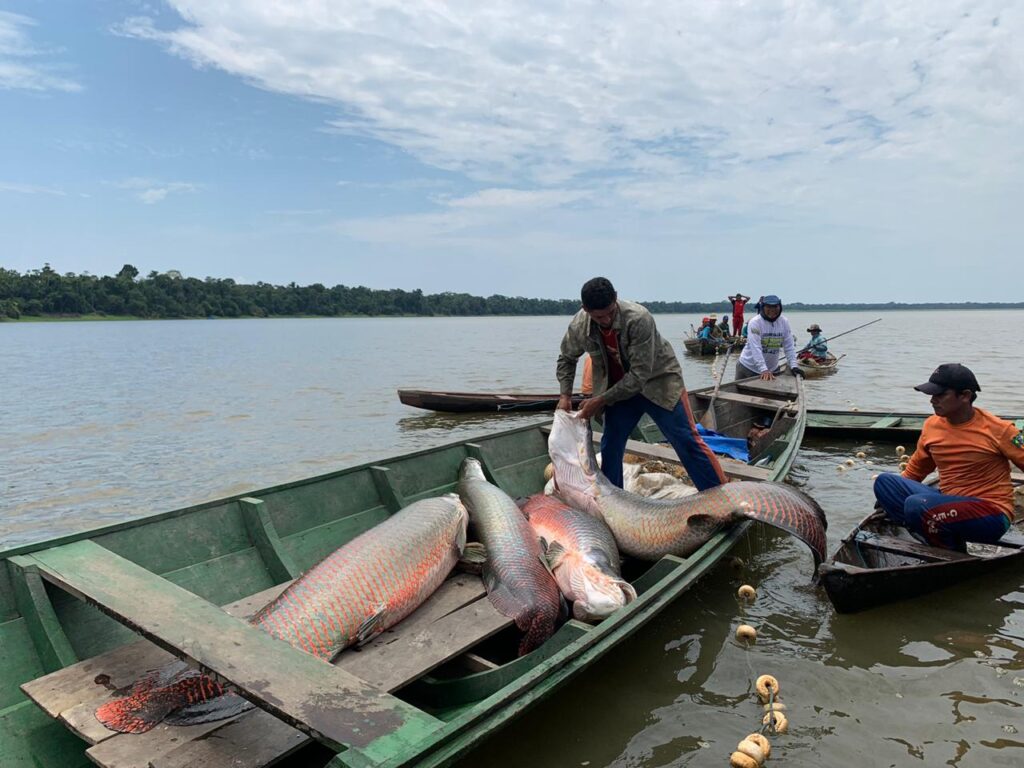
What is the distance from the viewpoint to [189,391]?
74.5 ft

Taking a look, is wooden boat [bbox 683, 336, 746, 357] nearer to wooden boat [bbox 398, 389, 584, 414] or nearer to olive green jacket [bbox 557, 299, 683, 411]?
wooden boat [bbox 398, 389, 584, 414]

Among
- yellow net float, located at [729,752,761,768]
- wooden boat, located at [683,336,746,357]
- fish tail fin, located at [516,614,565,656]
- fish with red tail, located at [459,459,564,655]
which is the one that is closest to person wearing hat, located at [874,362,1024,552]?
yellow net float, located at [729,752,761,768]

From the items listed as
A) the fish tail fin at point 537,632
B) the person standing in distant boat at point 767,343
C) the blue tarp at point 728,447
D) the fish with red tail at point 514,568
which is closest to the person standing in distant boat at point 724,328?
the person standing in distant boat at point 767,343

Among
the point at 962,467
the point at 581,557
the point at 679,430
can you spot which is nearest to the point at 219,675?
the point at 581,557

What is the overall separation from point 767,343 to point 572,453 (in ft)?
22.8

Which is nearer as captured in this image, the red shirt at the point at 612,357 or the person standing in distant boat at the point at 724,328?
the red shirt at the point at 612,357

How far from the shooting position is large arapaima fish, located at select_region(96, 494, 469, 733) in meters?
3.03

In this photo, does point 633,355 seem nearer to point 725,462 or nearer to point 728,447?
point 725,462

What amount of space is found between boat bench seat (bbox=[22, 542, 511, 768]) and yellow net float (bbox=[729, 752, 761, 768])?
1536 millimetres

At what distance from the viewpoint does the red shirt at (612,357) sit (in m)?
5.58

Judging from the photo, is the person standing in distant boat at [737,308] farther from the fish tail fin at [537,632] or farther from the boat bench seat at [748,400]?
the fish tail fin at [537,632]

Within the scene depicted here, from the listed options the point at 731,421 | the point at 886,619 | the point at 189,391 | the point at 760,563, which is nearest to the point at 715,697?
the point at 886,619

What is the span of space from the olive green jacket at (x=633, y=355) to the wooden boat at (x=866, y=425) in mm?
7490

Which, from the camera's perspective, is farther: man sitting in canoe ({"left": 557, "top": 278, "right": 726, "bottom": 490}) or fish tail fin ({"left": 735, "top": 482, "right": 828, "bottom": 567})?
man sitting in canoe ({"left": 557, "top": 278, "right": 726, "bottom": 490})
